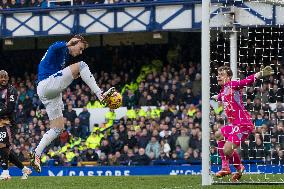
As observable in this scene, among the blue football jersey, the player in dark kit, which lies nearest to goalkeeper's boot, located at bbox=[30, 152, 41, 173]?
the blue football jersey

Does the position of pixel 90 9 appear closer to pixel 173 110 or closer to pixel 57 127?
pixel 173 110

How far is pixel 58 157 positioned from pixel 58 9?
5.42 m

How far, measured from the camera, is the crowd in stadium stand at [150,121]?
21.3 m

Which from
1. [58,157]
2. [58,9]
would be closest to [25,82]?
[58,9]

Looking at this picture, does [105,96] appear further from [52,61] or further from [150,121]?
[150,121]

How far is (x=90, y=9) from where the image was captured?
27.5 meters

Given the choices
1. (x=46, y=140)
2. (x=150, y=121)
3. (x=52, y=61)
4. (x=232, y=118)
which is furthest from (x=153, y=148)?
(x=52, y=61)

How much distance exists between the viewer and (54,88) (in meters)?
13.1

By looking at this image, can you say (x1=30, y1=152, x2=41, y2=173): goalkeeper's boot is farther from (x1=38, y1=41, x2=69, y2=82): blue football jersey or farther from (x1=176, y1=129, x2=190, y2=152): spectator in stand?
(x1=176, y1=129, x2=190, y2=152): spectator in stand

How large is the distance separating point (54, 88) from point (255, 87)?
29.8 ft

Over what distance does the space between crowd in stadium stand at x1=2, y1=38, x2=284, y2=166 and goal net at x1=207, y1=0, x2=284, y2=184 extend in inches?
1.4

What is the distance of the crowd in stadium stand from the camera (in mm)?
21281

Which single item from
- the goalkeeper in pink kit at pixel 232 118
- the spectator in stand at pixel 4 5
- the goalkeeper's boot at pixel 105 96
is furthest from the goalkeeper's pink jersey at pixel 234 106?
the spectator in stand at pixel 4 5

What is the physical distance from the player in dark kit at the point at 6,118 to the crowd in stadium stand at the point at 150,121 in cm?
511
